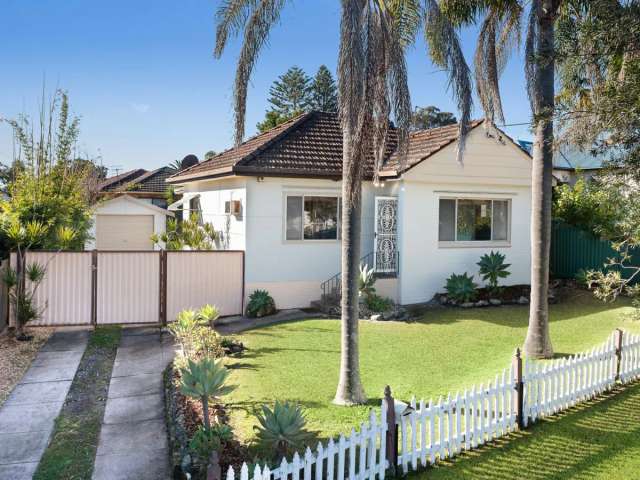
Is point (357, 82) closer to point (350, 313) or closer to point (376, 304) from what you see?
point (350, 313)

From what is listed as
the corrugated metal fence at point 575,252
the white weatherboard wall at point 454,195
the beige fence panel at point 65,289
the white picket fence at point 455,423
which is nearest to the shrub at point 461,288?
the white weatherboard wall at point 454,195

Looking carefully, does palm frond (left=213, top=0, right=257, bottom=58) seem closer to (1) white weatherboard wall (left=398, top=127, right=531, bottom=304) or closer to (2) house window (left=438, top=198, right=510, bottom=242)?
(1) white weatherboard wall (left=398, top=127, right=531, bottom=304)

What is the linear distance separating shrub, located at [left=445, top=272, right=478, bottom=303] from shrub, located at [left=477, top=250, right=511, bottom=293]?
671mm

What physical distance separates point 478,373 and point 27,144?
525 inches

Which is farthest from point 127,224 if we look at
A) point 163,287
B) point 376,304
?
point 376,304

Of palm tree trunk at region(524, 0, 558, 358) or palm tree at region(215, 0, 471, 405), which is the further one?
palm tree trunk at region(524, 0, 558, 358)

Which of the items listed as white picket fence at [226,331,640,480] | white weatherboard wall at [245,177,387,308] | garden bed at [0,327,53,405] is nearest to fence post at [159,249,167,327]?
white weatherboard wall at [245,177,387,308]

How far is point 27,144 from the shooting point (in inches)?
606

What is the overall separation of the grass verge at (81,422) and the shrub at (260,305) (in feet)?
12.4

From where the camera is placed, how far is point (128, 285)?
42.8 ft

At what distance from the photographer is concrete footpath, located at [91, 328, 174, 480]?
608cm

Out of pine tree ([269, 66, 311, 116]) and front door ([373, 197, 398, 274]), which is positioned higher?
pine tree ([269, 66, 311, 116])

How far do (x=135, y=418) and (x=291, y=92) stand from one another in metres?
48.6

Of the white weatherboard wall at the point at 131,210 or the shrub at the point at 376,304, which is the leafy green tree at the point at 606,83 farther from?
the white weatherboard wall at the point at 131,210
